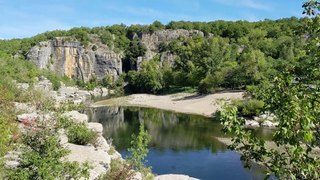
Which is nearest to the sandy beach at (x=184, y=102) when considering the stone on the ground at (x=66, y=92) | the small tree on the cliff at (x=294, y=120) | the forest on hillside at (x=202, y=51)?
the forest on hillside at (x=202, y=51)

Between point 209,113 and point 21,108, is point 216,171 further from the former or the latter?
point 209,113

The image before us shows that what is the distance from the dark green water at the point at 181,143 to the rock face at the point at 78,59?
5279 centimetres

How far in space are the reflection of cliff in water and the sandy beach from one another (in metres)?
3.15

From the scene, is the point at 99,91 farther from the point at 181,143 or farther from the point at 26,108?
the point at 26,108

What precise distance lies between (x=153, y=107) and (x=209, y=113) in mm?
13261

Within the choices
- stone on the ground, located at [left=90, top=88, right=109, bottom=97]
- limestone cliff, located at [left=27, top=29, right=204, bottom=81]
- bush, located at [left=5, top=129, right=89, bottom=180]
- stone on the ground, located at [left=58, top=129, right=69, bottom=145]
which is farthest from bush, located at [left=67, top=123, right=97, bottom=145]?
limestone cliff, located at [left=27, top=29, right=204, bottom=81]

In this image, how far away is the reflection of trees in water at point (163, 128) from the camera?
101ft

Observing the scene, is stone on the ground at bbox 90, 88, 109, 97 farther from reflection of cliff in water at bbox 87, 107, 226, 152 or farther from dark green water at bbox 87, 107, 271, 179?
dark green water at bbox 87, 107, 271, 179

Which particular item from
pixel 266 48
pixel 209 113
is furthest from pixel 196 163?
pixel 266 48

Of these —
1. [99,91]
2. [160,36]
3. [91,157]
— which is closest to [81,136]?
[91,157]

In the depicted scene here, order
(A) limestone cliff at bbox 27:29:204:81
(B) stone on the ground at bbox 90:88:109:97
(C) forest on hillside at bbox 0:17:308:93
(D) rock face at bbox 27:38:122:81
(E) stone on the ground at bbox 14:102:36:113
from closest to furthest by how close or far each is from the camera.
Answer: (E) stone on the ground at bbox 14:102:36:113
(C) forest on hillside at bbox 0:17:308:93
(B) stone on the ground at bbox 90:88:109:97
(A) limestone cliff at bbox 27:29:204:81
(D) rock face at bbox 27:38:122:81

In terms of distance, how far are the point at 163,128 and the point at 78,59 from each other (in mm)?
71137

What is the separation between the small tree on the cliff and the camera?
4.33 meters

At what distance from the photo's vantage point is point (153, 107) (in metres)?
59.6
